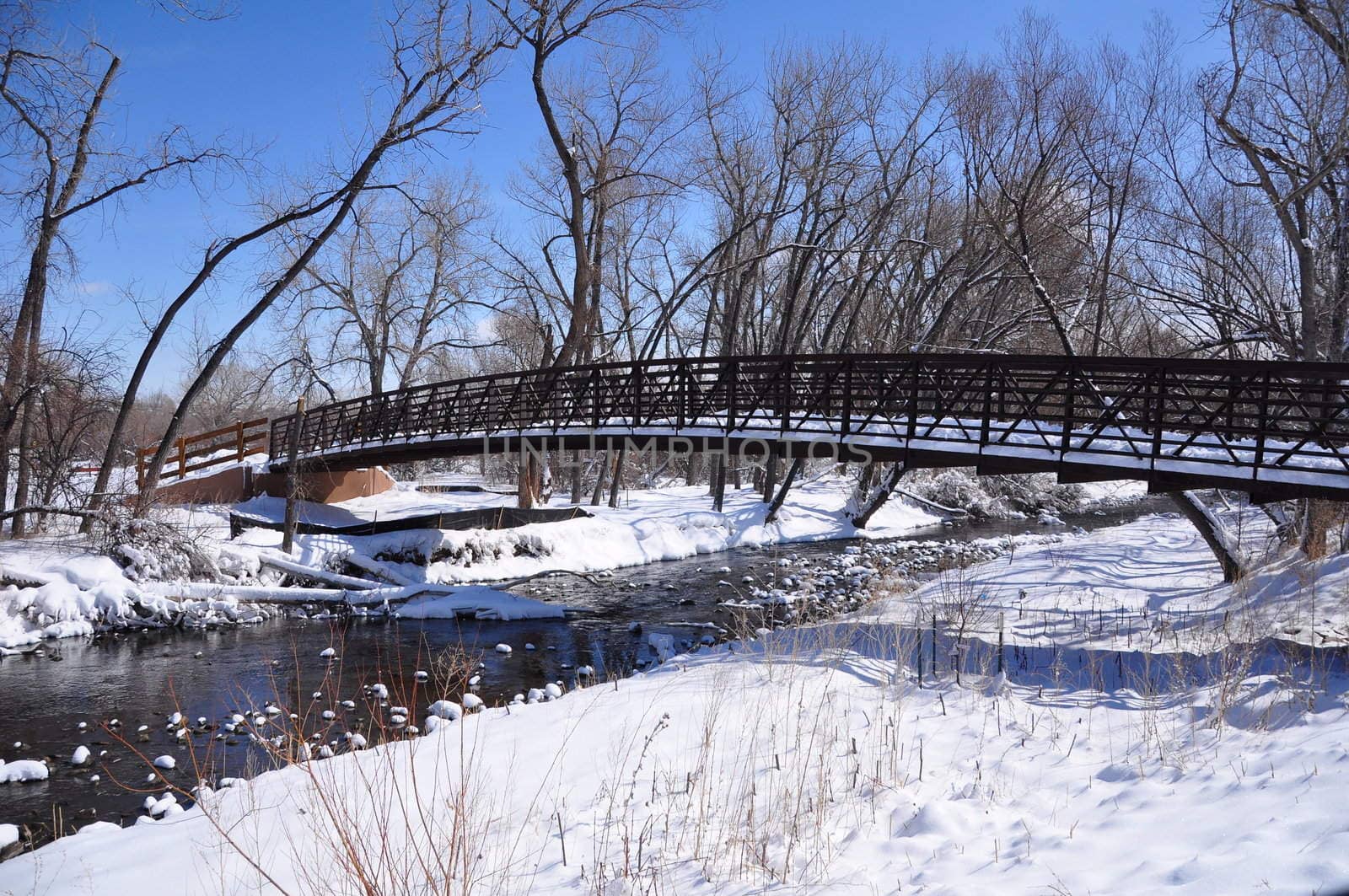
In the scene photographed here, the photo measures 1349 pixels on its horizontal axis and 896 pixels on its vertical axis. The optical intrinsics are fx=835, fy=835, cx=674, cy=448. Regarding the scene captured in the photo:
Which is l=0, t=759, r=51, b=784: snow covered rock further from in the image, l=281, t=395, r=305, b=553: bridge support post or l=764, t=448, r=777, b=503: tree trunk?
l=764, t=448, r=777, b=503: tree trunk

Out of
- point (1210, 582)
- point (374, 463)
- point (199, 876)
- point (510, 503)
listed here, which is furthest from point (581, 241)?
point (199, 876)

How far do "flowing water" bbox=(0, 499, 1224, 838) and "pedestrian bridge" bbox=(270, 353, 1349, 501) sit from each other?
2.90 metres

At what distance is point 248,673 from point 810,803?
7.51 m

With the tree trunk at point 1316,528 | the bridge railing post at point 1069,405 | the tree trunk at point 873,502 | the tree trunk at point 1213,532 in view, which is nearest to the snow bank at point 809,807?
the bridge railing post at point 1069,405

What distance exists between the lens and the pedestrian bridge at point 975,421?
911 cm

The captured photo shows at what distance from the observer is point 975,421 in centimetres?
1972

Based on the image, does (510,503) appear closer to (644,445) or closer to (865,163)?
(644,445)

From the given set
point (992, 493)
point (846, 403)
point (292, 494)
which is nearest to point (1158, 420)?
point (846, 403)

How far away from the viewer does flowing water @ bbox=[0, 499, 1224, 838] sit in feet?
21.1

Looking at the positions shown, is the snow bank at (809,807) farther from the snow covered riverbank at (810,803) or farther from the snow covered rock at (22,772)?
the snow covered rock at (22,772)

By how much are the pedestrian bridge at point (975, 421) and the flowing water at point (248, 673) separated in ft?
9.51

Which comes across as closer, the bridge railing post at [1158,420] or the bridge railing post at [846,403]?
the bridge railing post at [1158,420]

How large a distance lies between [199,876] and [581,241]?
57.9ft

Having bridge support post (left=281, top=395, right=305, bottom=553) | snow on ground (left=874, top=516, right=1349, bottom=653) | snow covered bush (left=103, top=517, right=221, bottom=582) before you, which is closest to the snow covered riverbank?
snow on ground (left=874, top=516, right=1349, bottom=653)
